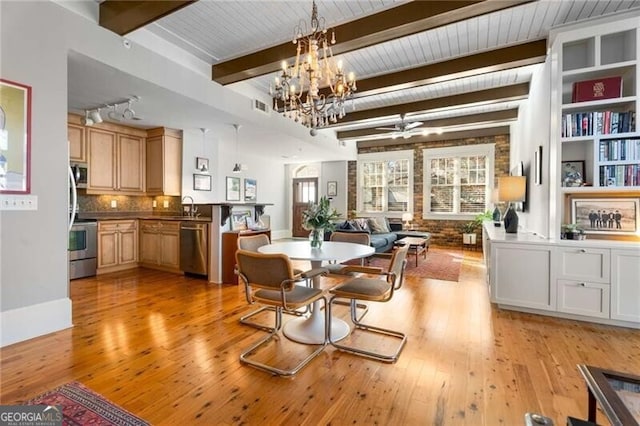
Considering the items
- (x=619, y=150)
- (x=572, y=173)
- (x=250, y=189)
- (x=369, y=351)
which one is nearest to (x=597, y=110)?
(x=619, y=150)

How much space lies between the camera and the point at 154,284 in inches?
170

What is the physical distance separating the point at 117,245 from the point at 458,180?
7.88 m

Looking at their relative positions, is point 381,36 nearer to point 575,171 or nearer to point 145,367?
point 575,171

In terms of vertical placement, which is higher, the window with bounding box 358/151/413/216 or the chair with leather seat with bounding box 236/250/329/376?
the window with bounding box 358/151/413/216

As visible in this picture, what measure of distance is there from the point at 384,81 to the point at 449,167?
459cm

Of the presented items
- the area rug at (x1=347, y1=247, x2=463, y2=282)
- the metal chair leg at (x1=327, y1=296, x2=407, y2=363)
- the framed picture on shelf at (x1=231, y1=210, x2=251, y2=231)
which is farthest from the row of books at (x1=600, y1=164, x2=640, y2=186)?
the framed picture on shelf at (x1=231, y1=210, x2=251, y2=231)

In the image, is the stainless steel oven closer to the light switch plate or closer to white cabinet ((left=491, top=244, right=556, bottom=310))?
the light switch plate

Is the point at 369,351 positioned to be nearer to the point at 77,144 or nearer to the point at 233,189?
the point at 77,144

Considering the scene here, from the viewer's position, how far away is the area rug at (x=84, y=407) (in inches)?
62.1

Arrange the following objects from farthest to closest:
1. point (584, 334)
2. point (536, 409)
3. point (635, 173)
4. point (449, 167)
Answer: point (449, 167)
point (635, 173)
point (584, 334)
point (536, 409)

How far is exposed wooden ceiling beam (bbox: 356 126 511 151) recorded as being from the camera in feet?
25.1

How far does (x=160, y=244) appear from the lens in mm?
5094

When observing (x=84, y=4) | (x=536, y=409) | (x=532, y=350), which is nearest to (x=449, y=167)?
(x=532, y=350)

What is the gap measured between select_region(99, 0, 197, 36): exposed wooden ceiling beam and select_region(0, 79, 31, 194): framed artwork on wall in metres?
0.99
